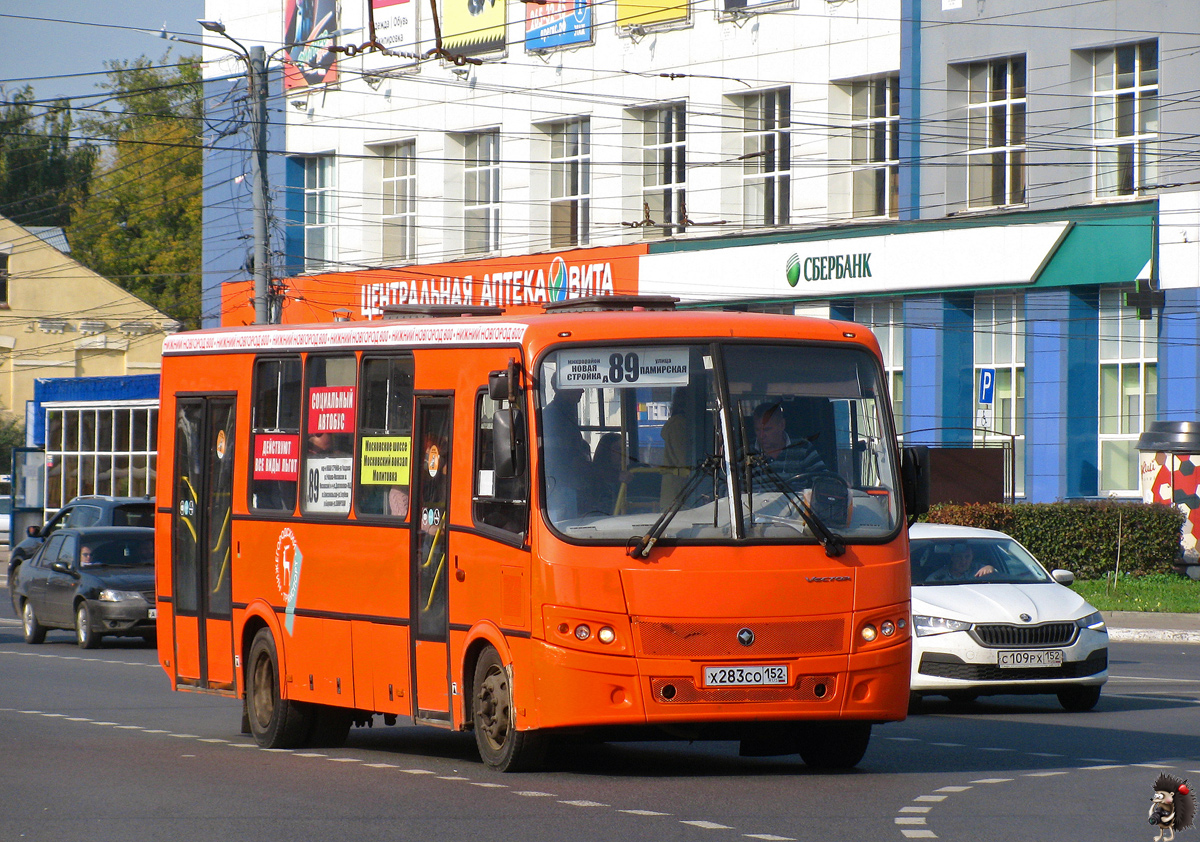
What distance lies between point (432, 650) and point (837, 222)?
29.4m

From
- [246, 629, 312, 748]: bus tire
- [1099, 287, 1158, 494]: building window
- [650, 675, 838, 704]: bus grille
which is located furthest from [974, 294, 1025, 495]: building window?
[650, 675, 838, 704]: bus grille

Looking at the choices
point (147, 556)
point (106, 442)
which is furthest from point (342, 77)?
point (147, 556)

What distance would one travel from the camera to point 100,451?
51.0 m

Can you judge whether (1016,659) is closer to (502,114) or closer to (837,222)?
(837,222)

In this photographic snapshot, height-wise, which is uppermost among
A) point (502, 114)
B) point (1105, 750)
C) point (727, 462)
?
point (502, 114)

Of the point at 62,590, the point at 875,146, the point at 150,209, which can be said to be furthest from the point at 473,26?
the point at 150,209

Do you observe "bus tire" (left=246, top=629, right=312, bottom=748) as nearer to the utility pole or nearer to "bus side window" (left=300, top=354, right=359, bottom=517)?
"bus side window" (left=300, top=354, right=359, bottom=517)

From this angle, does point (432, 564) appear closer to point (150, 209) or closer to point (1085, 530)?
point (1085, 530)

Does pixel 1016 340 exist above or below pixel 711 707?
above

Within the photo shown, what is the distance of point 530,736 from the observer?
1052cm

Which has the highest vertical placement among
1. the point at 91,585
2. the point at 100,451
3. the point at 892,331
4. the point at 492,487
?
the point at 892,331

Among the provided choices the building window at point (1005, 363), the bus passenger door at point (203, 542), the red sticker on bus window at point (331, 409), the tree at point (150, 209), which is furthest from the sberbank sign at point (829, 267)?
the tree at point (150, 209)

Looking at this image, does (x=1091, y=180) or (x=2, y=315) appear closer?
(x=1091, y=180)

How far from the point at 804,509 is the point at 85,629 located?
49.9 feet
